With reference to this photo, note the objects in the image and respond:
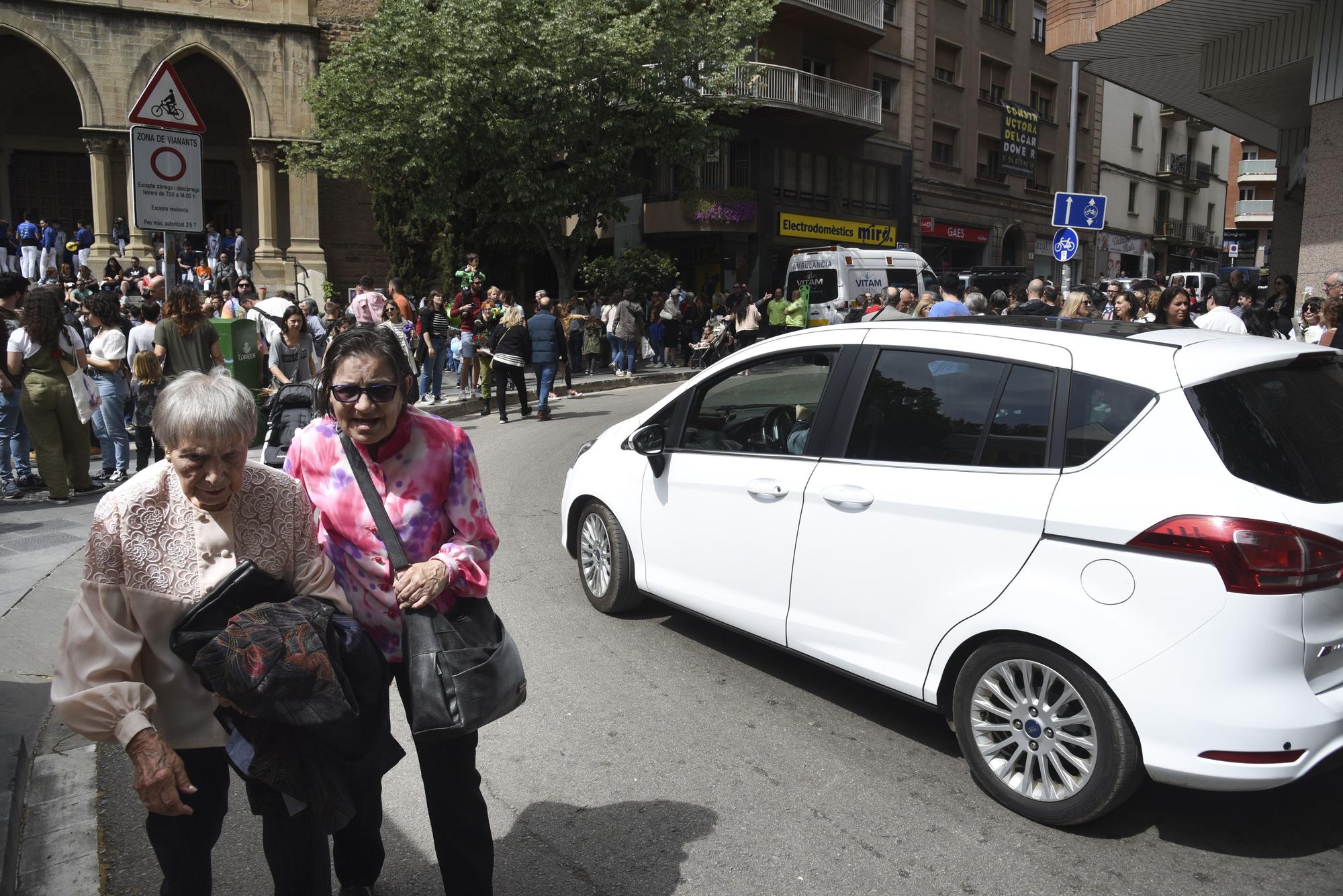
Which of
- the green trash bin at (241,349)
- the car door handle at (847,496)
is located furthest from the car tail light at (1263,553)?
the green trash bin at (241,349)

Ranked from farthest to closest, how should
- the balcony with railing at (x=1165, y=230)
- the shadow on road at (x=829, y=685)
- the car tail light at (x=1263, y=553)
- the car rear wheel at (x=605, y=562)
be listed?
the balcony with railing at (x=1165, y=230) < the car rear wheel at (x=605, y=562) < the shadow on road at (x=829, y=685) < the car tail light at (x=1263, y=553)

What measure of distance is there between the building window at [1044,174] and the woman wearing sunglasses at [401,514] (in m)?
42.3

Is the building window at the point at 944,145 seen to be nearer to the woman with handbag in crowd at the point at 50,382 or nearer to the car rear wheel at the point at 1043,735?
the woman with handbag in crowd at the point at 50,382

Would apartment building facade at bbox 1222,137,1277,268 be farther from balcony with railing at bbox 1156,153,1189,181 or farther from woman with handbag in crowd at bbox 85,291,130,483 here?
woman with handbag in crowd at bbox 85,291,130,483

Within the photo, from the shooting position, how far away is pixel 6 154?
28906 mm

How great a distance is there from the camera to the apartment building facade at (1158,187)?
1763 inches

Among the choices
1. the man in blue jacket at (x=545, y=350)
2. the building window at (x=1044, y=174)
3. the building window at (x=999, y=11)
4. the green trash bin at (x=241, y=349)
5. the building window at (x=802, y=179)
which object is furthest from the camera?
the building window at (x=1044, y=174)

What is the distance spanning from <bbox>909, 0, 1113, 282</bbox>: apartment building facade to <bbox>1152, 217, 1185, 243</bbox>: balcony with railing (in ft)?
24.7

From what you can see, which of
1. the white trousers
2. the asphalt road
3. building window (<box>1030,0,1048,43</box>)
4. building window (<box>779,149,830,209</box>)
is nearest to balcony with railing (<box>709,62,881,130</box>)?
Result: building window (<box>779,149,830,209</box>)

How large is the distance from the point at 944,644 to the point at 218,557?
2486 mm

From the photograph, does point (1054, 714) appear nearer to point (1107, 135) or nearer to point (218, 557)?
point (218, 557)

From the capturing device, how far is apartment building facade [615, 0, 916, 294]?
29359mm

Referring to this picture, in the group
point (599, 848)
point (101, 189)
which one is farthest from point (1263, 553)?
point (101, 189)

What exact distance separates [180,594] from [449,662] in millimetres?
645
